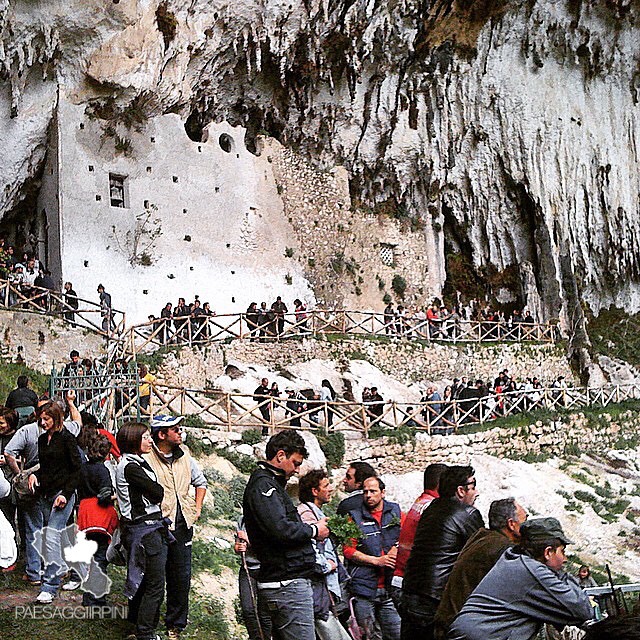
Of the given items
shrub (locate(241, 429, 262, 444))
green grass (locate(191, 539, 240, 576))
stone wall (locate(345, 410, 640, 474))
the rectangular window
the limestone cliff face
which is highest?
the limestone cliff face

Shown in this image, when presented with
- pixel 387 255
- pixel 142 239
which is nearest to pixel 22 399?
pixel 142 239

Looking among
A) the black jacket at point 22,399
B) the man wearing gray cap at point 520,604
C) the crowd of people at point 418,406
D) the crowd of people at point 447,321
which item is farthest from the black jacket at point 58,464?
the crowd of people at point 447,321

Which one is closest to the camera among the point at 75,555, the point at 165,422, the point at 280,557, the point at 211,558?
the point at 280,557

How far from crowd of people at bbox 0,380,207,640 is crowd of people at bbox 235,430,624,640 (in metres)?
0.57

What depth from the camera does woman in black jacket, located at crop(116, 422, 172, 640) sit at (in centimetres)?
561

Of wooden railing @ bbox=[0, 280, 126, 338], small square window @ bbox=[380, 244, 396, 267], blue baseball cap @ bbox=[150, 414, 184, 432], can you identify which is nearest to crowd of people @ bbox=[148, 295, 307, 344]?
wooden railing @ bbox=[0, 280, 126, 338]

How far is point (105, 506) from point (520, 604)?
3.64 meters

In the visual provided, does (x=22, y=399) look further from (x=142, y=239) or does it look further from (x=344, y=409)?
(x=142, y=239)

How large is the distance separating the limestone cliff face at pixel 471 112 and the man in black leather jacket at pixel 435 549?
18427mm

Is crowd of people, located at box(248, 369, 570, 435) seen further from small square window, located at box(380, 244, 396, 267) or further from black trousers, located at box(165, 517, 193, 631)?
black trousers, located at box(165, 517, 193, 631)

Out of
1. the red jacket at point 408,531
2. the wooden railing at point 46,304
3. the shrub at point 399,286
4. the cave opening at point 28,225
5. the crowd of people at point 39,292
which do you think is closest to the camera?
the red jacket at point 408,531

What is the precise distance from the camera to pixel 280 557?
4.85 meters

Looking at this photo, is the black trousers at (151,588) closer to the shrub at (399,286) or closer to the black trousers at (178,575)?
the black trousers at (178,575)

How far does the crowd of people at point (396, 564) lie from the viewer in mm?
3600
